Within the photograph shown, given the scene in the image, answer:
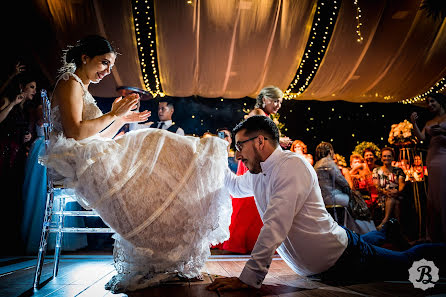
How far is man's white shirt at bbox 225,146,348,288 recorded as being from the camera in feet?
4.69

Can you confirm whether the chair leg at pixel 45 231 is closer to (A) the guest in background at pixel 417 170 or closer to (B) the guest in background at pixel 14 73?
(B) the guest in background at pixel 14 73

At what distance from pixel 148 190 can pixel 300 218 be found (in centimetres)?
82

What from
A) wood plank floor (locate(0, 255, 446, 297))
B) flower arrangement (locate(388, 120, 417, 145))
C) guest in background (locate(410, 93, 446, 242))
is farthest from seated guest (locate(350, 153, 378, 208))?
wood plank floor (locate(0, 255, 446, 297))

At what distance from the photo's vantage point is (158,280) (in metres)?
1.56

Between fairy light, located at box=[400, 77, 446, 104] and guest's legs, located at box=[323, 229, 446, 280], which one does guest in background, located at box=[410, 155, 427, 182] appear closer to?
fairy light, located at box=[400, 77, 446, 104]

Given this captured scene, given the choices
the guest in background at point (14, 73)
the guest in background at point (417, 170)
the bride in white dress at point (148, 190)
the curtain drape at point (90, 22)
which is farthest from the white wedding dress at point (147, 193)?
the guest in background at point (417, 170)

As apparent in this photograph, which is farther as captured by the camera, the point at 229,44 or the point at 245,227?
the point at 229,44

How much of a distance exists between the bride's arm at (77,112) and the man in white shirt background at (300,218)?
716 mm

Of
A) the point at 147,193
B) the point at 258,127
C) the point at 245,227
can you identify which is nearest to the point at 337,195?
the point at 245,227

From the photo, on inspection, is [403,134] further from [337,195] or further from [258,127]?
[258,127]

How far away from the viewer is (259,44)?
555cm

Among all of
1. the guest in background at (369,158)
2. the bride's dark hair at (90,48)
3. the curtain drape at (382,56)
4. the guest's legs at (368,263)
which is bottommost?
the guest's legs at (368,263)

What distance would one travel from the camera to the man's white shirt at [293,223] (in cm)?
143

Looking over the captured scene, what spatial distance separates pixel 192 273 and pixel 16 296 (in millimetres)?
909
